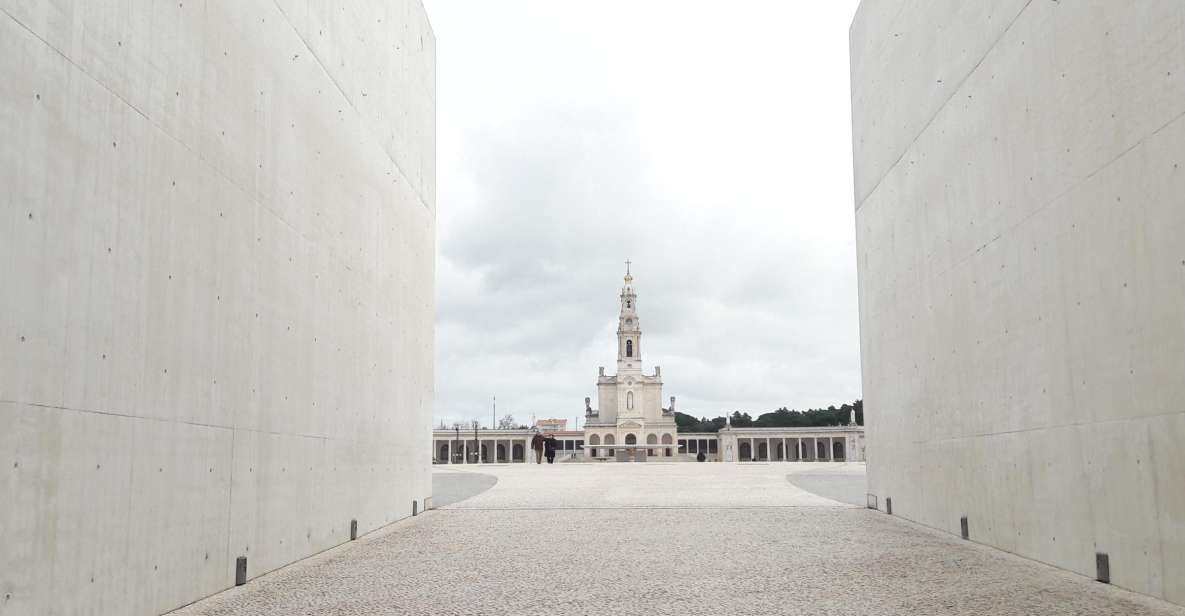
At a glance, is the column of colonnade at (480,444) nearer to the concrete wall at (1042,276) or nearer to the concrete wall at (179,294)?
the concrete wall at (1042,276)

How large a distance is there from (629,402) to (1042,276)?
116302 millimetres

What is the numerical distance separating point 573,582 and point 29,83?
4.85 meters

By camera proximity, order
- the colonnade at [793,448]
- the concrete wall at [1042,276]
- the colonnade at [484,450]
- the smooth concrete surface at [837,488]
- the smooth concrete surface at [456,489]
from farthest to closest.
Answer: the colonnade at [484,450], the colonnade at [793,448], the smooth concrete surface at [456,489], the smooth concrete surface at [837,488], the concrete wall at [1042,276]

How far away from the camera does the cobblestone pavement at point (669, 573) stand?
6504 mm

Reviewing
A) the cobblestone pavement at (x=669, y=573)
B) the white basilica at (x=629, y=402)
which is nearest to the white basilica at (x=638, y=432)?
the white basilica at (x=629, y=402)

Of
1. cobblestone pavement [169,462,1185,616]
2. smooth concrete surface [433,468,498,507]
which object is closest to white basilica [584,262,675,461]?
smooth concrete surface [433,468,498,507]

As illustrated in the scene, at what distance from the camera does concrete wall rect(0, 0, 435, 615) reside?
4.74 m

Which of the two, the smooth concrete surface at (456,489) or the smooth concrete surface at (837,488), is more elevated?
the smooth concrete surface at (456,489)

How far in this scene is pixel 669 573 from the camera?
7.98 m

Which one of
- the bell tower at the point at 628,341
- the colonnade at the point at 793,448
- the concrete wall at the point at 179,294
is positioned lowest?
the colonnade at the point at 793,448

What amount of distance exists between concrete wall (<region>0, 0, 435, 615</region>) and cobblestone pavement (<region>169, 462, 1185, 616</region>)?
733mm

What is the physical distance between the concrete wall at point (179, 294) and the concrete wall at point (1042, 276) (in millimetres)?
6030

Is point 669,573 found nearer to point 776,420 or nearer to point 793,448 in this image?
point 793,448

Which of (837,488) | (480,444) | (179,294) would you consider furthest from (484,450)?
(179,294)
